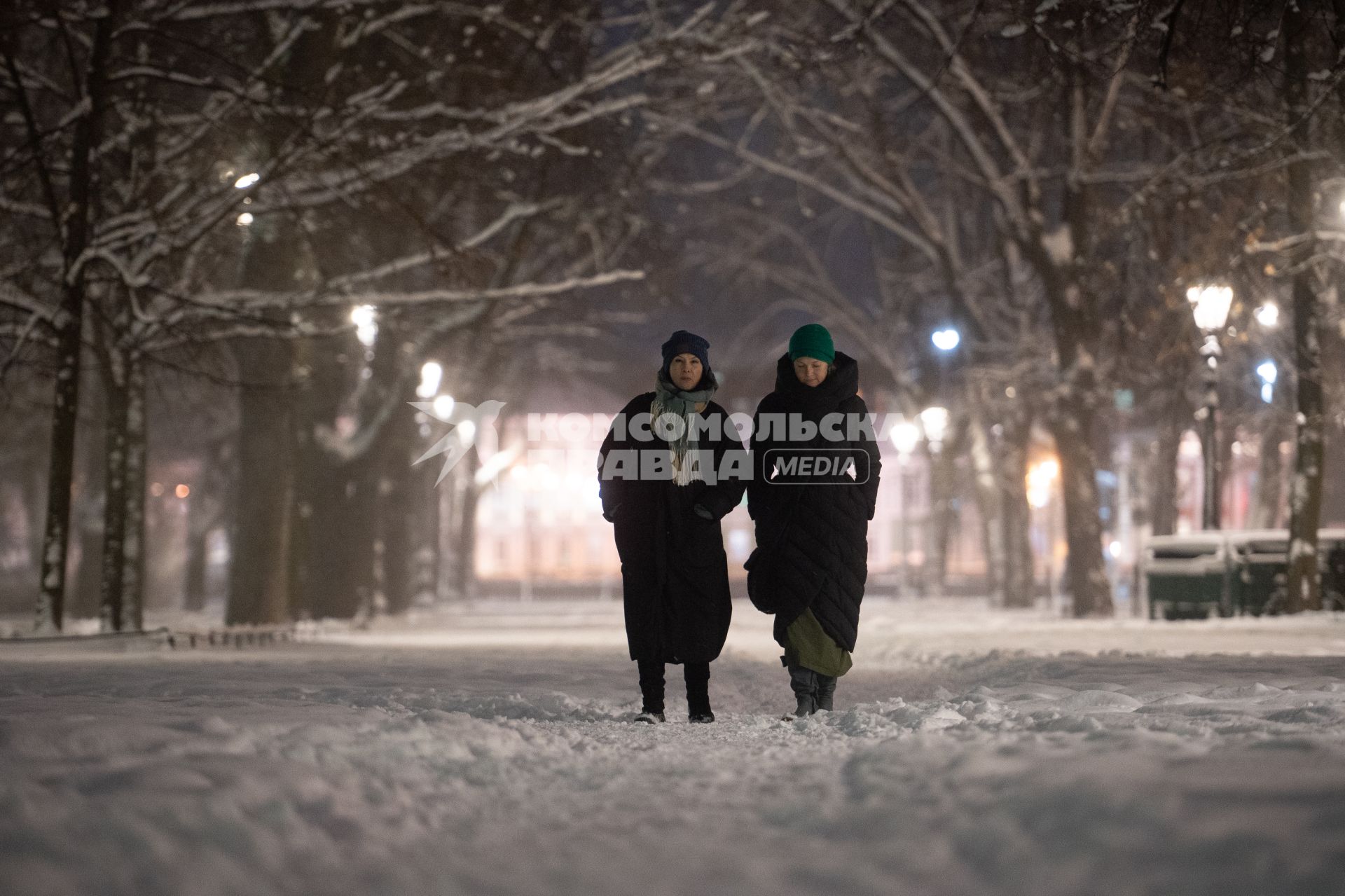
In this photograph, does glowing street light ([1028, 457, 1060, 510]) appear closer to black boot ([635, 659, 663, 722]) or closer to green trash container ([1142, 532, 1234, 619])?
green trash container ([1142, 532, 1234, 619])

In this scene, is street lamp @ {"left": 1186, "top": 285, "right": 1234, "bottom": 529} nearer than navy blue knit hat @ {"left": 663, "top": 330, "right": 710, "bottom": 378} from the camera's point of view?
No

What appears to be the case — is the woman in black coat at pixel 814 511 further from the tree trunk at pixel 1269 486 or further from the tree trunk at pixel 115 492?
the tree trunk at pixel 1269 486

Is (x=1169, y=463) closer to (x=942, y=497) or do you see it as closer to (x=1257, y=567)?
(x=942, y=497)

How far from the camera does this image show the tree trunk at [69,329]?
13039 mm

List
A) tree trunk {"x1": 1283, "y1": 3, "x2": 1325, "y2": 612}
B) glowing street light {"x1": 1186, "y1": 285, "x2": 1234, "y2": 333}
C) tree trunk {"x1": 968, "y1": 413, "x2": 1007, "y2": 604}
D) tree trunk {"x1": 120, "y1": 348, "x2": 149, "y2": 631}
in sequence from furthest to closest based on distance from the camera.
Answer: tree trunk {"x1": 968, "y1": 413, "x2": 1007, "y2": 604} < glowing street light {"x1": 1186, "y1": 285, "x2": 1234, "y2": 333} < tree trunk {"x1": 1283, "y1": 3, "x2": 1325, "y2": 612} < tree trunk {"x1": 120, "y1": 348, "x2": 149, "y2": 631}

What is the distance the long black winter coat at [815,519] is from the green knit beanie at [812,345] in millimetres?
131

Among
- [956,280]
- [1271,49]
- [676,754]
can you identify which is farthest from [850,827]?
[956,280]

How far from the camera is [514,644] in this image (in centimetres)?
1588

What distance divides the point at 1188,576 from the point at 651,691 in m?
14.4

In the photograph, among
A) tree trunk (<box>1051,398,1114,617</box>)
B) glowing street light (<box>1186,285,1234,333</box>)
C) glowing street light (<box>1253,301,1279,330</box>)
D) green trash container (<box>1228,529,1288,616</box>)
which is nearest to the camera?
glowing street light (<box>1186,285,1234,333</box>)

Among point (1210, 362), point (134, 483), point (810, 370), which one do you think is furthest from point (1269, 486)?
point (810, 370)

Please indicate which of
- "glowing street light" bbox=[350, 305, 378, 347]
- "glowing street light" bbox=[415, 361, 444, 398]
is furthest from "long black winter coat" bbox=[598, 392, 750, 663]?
"glowing street light" bbox=[415, 361, 444, 398]

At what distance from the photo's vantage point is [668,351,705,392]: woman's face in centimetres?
741

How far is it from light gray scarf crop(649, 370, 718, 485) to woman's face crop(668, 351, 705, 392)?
34 millimetres
